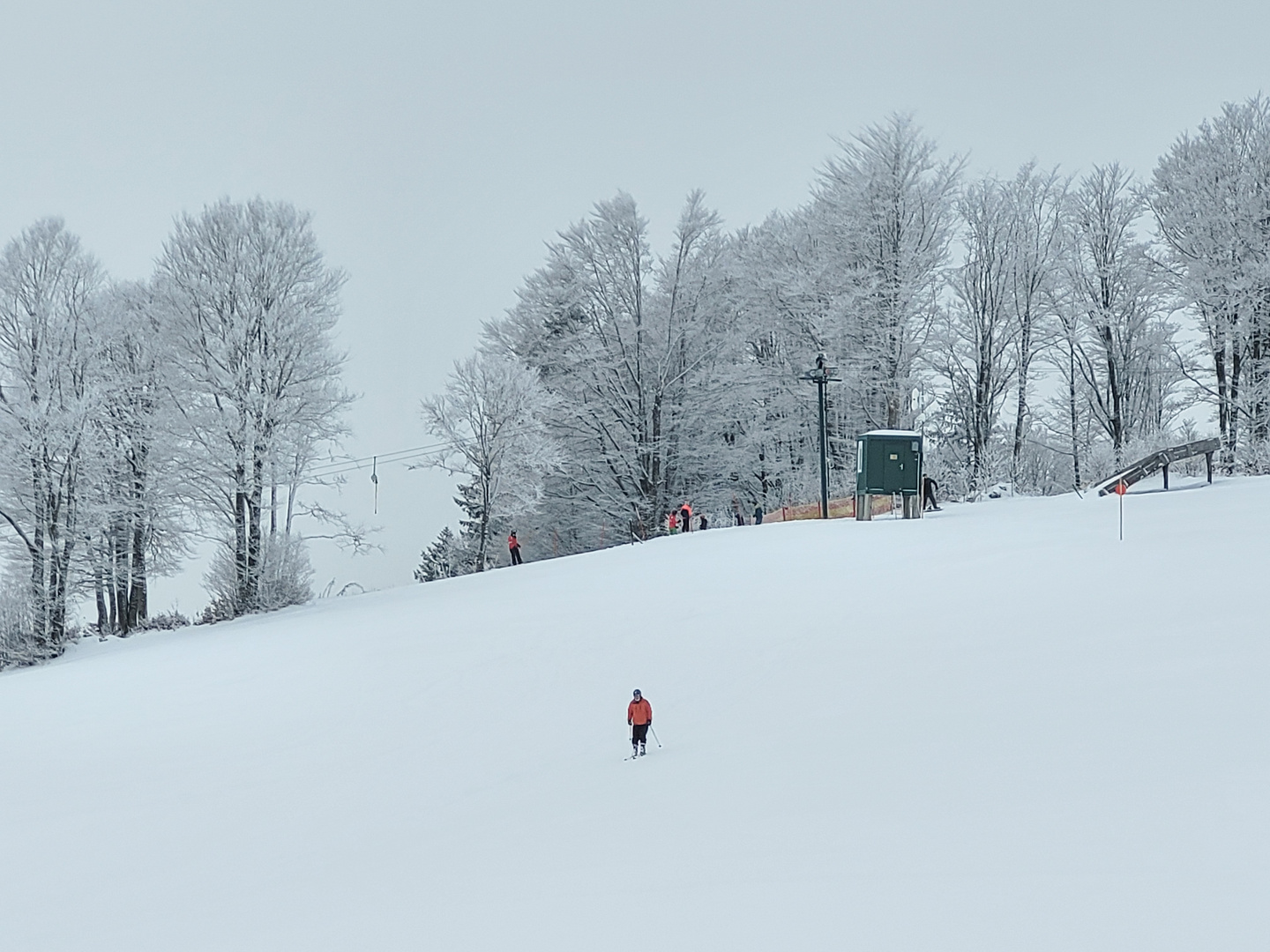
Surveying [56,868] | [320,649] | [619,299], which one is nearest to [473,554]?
[619,299]

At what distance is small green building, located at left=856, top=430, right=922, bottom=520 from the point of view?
2655 centimetres

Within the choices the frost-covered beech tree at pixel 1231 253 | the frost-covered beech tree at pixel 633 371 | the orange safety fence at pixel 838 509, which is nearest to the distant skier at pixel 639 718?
the orange safety fence at pixel 838 509

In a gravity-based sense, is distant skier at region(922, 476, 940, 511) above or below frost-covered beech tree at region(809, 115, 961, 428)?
below

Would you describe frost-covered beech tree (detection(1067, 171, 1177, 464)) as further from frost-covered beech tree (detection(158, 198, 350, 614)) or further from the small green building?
frost-covered beech tree (detection(158, 198, 350, 614))

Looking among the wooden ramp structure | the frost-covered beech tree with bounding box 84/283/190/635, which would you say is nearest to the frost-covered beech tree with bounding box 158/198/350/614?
the frost-covered beech tree with bounding box 84/283/190/635

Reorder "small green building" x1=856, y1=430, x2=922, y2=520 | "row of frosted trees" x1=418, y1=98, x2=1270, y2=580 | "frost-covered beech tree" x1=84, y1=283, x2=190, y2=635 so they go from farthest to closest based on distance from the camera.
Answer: "row of frosted trees" x1=418, y1=98, x2=1270, y2=580, "frost-covered beech tree" x1=84, y1=283, x2=190, y2=635, "small green building" x1=856, y1=430, x2=922, y2=520

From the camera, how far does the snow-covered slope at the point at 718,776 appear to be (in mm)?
5836

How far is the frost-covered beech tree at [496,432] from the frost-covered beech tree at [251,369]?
26.6ft

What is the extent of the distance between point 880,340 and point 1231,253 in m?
10.9

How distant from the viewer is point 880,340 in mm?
35500

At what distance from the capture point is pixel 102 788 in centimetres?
1105

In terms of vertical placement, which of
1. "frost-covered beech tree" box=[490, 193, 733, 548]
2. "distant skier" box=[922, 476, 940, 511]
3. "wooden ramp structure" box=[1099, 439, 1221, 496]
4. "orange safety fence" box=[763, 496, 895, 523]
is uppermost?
"frost-covered beech tree" box=[490, 193, 733, 548]

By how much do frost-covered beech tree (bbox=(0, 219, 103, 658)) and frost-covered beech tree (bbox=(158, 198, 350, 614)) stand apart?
7.57ft

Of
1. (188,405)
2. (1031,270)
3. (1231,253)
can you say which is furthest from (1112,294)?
(188,405)
